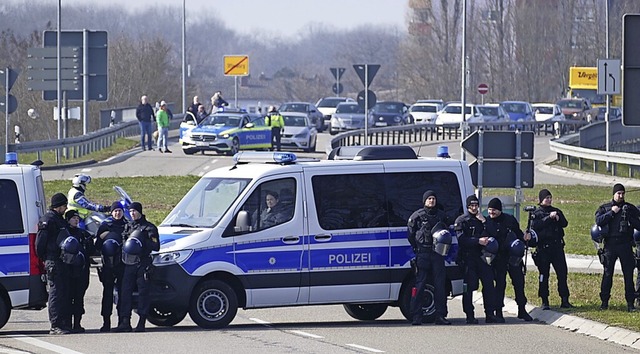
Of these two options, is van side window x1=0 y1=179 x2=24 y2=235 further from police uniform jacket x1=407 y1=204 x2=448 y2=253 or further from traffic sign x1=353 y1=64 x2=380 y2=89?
traffic sign x1=353 y1=64 x2=380 y2=89

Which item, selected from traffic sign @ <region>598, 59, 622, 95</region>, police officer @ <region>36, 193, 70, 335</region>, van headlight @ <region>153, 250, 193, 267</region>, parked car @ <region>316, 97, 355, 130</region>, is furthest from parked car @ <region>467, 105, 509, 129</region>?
police officer @ <region>36, 193, 70, 335</region>

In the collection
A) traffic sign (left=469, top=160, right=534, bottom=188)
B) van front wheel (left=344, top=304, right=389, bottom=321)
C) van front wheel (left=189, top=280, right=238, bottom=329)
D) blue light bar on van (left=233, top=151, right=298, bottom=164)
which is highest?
blue light bar on van (left=233, top=151, right=298, bottom=164)

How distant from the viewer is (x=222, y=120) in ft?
145

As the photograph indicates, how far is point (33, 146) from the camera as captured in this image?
37656mm

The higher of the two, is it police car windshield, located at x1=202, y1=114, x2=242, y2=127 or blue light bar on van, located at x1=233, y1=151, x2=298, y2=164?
police car windshield, located at x1=202, y1=114, x2=242, y2=127

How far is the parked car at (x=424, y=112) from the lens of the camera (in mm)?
67000

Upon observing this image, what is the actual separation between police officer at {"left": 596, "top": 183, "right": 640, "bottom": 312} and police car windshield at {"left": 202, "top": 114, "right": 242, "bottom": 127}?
1126 inches

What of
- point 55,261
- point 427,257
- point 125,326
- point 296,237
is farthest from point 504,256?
point 55,261

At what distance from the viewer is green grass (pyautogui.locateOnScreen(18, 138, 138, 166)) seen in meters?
42.0

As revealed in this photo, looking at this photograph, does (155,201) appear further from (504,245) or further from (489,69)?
(489,69)

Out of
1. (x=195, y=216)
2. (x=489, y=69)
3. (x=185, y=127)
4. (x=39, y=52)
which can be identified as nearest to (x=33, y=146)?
(x=39, y=52)

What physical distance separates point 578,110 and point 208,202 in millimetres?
61132

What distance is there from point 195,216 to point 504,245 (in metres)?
3.67

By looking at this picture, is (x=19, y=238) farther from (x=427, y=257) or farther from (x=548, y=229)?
Answer: (x=548, y=229)
